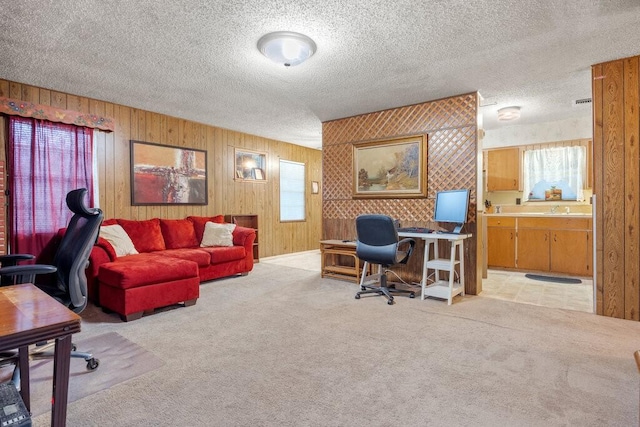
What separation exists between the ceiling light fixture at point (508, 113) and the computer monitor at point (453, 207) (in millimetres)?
1733

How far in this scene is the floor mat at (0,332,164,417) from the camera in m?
1.80

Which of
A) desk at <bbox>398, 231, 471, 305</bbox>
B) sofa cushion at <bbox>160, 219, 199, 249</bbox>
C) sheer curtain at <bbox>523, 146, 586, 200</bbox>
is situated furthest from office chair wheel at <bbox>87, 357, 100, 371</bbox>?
sheer curtain at <bbox>523, 146, 586, 200</bbox>

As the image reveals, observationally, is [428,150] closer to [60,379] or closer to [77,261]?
[77,261]

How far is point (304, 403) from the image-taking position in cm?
171

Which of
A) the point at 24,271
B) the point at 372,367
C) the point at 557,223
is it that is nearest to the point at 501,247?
the point at 557,223

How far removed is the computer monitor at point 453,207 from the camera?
359cm

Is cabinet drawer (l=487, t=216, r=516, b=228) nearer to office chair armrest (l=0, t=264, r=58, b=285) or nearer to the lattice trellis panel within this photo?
the lattice trellis panel

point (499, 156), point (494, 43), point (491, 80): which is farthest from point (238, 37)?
point (499, 156)

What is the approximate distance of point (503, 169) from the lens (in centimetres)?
570

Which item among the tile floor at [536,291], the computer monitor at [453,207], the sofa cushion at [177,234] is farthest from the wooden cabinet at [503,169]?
the sofa cushion at [177,234]

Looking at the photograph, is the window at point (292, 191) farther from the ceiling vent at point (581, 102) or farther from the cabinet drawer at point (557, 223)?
the ceiling vent at point (581, 102)

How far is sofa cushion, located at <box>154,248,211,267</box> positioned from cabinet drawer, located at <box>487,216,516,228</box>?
449 centimetres

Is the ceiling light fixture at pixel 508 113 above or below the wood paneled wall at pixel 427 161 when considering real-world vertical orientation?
above

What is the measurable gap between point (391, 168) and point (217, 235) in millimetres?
2754
